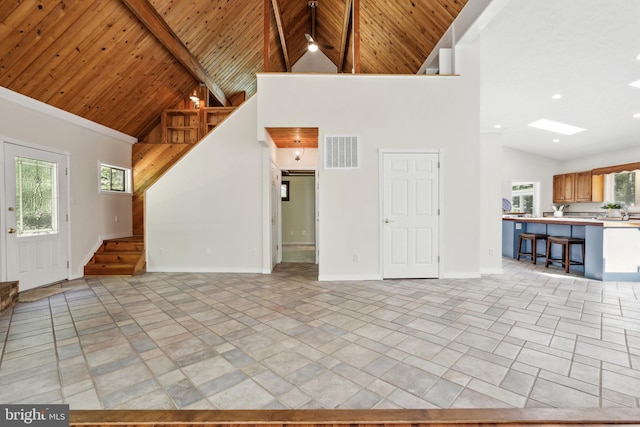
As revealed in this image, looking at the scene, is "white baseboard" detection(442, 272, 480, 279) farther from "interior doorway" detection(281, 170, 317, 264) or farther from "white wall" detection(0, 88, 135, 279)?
"white wall" detection(0, 88, 135, 279)

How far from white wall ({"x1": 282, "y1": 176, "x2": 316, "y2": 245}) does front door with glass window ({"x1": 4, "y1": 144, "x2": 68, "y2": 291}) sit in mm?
5365

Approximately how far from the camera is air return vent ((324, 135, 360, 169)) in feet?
14.5

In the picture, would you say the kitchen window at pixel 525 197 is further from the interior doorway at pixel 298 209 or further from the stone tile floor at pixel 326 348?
the interior doorway at pixel 298 209

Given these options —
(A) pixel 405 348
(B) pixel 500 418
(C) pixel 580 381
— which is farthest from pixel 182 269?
(C) pixel 580 381

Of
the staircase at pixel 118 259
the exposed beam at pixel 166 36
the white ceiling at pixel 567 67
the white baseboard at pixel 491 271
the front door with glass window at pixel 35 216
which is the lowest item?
the white baseboard at pixel 491 271

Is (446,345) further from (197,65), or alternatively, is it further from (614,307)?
(197,65)

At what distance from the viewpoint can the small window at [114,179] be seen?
5738mm

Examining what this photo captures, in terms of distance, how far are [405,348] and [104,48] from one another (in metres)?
5.99

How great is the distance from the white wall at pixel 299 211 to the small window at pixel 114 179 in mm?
4227

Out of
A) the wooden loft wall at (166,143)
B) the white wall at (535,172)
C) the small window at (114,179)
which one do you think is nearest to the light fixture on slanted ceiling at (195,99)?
the wooden loft wall at (166,143)

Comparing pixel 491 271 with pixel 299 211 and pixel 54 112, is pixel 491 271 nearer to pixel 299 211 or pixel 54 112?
pixel 299 211

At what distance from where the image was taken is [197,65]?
6.37 metres

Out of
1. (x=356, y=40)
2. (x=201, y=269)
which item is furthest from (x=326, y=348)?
(x=356, y=40)

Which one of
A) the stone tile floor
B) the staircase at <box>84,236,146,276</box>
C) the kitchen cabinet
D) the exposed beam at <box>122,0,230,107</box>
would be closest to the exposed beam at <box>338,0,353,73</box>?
the exposed beam at <box>122,0,230,107</box>
